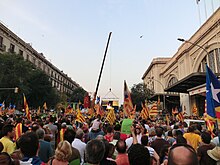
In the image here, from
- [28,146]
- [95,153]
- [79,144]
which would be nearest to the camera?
[95,153]

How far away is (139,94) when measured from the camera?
168ft

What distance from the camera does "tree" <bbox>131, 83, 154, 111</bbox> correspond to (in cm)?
5050

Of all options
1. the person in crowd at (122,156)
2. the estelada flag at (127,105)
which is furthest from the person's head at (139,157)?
the estelada flag at (127,105)

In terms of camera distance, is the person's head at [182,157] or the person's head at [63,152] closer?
the person's head at [182,157]

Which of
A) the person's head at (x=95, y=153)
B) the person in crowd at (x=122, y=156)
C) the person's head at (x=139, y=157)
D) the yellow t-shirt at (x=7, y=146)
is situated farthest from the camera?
the yellow t-shirt at (x=7, y=146)

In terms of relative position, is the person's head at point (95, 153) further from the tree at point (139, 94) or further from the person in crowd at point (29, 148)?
the tree at point (139, 94)

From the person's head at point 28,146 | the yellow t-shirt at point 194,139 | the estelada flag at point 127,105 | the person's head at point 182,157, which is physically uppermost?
the estelada flag at point 127,105

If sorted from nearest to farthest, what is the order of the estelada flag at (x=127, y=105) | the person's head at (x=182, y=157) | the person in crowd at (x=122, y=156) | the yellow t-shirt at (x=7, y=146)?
the person's head at (x=182, y=157) → the person in crowd at (x=122, y=156) → the yellow t-shirt at (x=7, y=146) → the estelada flag at (x=127, y=105)

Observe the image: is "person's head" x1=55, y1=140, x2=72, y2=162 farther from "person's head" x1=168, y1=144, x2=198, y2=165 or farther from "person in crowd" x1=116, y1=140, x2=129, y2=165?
"person's head" x1=168, y1=144, x2=198, y2=165

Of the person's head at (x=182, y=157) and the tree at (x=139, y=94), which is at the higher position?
the tree at (x=139, y=94)

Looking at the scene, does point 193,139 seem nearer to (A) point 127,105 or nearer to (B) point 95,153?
(A) point 127,105

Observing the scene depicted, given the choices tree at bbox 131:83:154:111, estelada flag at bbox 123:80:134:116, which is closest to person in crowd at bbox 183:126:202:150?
estelada flag at bbox 123:80:134:116

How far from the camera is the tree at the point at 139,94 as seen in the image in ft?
166

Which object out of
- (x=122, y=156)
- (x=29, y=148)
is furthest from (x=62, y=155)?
(x=122, y=156)
